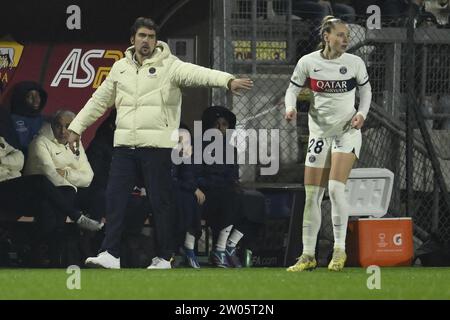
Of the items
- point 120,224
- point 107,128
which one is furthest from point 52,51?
point 120,224

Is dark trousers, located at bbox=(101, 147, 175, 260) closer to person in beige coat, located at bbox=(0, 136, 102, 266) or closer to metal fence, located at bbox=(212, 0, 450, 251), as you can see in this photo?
person in beige coat, located at bbox=(0, 136, 102, 266)

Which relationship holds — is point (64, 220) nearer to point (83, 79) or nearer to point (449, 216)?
point (83, 79)

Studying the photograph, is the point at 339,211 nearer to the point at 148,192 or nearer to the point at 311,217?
the point at 311,217

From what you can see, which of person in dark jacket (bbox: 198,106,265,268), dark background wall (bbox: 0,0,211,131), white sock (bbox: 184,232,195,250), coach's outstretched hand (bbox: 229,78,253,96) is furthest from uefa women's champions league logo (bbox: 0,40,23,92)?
coach's outstretched hand (bbox: 229,78,253,96)

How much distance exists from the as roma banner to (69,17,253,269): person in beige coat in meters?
2.45

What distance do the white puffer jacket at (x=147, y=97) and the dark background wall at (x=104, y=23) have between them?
2.62 meters

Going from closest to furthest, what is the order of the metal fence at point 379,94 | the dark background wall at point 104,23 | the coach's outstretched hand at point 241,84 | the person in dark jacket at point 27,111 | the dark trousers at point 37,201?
1. the coach's outstretched hand at point 241,84
2. the dark trousers at point 37,201
3. the person in dark jacket at point 27,111
4. the metal fence at point 379,94
5. the dark background wall at point 104,23

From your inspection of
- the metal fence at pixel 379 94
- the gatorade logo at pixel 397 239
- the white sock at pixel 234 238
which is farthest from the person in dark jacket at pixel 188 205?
the gatorade logo at pixel 397 239

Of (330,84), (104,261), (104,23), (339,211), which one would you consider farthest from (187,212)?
(104,23)

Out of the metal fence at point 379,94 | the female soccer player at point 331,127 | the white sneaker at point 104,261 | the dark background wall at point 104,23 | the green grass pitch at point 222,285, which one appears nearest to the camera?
the green grass pitch at point 222,285

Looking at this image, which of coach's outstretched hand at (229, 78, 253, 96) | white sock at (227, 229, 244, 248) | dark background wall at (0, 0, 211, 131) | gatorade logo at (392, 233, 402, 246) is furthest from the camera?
dark background wall at (0, 0, 211, 131)

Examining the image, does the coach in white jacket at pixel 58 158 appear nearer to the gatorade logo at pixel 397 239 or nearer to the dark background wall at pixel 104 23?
the dark background wall at pixel 104 23

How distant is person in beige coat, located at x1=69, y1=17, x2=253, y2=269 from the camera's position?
11.8 meters

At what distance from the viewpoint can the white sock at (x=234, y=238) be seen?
12.9 metres
